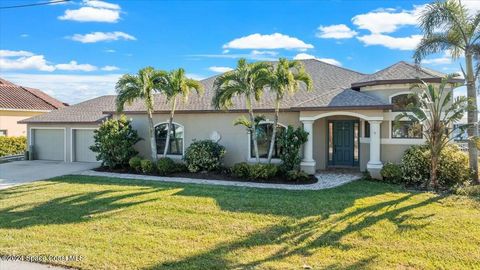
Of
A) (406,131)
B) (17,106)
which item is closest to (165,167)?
(406,131)

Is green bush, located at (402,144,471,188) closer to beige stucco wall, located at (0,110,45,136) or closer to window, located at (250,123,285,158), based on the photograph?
window, located at (250,123,285,158)

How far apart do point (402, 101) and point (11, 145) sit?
2595cm

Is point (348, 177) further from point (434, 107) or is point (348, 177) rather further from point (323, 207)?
point (323, 207)

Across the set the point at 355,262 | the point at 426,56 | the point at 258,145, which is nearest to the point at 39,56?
the point at 258,145

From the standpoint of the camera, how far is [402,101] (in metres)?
16.5

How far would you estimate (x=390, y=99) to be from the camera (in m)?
16.7

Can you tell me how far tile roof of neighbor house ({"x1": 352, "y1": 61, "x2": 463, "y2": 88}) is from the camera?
16047mm

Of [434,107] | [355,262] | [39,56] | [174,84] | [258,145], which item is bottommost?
[355,262]

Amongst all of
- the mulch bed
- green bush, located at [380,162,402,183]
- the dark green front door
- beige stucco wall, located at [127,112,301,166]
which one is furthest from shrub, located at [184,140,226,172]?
green bush, located at [380,162,402,183]

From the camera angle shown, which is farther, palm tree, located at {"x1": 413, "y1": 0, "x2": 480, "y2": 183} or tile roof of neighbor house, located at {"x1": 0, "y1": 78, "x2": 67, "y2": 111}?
tile roof of neighbor house, located at {"x1": 0, "y1": 78, "x2": 67, "y2": 111}

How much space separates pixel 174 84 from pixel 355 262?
40.5 feet

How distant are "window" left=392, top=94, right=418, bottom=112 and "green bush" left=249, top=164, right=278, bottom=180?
5906mm

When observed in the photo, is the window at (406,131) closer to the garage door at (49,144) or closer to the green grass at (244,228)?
the green grass at (244,228)

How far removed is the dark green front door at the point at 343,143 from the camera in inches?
715
